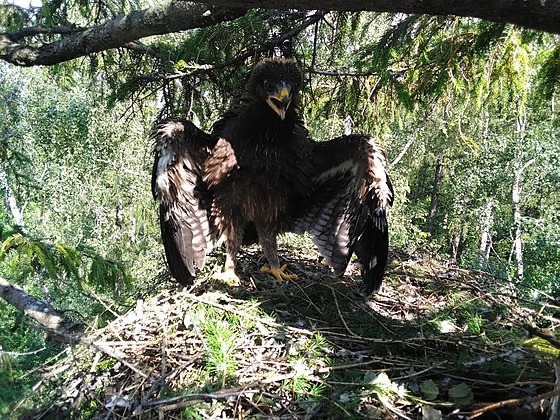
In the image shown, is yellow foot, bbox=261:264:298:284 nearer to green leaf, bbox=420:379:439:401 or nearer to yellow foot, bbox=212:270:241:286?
yellow foot, bbox=212:270:241:286

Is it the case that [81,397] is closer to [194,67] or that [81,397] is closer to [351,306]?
[351,306]

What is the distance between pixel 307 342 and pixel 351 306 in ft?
2.41

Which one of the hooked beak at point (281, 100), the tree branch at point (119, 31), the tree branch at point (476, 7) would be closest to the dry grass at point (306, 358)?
the tree branch at point (476, 7)

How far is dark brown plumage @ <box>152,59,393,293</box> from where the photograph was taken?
3.31 metres

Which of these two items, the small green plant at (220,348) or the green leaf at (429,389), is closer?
the green leaf at (429,389)

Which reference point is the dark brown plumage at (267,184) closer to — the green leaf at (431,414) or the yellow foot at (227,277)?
the yellow foot at (227,277)

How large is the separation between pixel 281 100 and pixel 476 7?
189cm

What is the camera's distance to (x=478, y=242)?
25000 millimetres

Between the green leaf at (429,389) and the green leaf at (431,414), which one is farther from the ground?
the green leaf at (429,389)

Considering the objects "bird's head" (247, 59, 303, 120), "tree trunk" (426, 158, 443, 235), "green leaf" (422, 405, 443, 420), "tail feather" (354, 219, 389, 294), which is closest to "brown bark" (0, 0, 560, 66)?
"bird's head" (247, 59, 303, 120)

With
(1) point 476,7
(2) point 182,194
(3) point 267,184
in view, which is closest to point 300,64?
(3) point 267,184

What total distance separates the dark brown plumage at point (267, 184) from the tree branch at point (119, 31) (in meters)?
0.58

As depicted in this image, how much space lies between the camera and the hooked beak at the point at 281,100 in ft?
10.5

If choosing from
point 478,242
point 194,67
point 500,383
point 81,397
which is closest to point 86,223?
point 194,67
